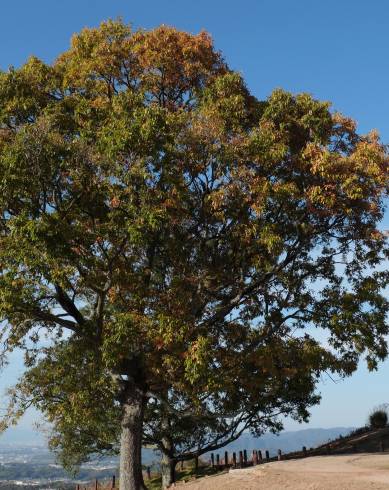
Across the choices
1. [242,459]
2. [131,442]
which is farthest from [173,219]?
[242,459]

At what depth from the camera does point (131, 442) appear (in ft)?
69.1

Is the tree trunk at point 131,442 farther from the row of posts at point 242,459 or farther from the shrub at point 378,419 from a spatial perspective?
the shrub at point 378,419

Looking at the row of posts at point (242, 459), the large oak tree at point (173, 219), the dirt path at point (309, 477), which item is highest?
the large oak tree at point (173, 219)

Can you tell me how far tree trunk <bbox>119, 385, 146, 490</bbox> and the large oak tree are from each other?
0.20ft

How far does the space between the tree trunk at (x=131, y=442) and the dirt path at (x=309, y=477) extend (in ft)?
6.37

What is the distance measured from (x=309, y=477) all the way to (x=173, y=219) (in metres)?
9.32

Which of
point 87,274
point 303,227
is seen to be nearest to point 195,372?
point 87,274

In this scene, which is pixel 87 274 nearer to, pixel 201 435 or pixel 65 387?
pixel 65 387

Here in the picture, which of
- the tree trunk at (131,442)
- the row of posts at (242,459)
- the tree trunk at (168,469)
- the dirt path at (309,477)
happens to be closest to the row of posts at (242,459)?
the row of posts at (242,459)

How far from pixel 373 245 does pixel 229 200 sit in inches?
250

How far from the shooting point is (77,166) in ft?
59.1

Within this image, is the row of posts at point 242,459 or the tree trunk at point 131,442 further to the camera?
the row of posts at point 242,459

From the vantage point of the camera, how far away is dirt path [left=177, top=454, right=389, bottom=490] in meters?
16.2

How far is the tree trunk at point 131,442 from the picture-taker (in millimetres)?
20703
